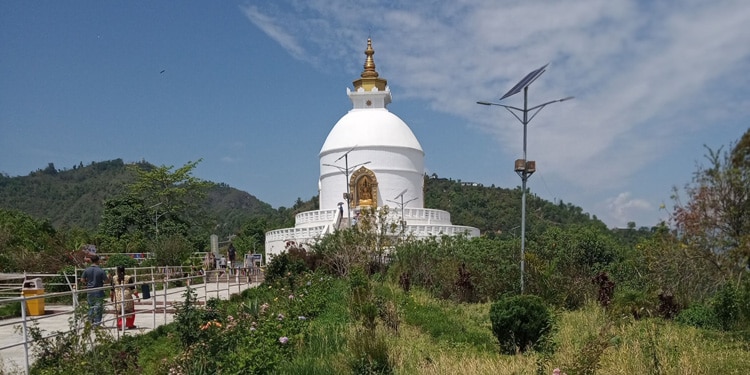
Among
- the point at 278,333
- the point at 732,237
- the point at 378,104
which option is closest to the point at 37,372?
the point at 278,333

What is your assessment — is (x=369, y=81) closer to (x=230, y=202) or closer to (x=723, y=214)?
(x=723, y=214)

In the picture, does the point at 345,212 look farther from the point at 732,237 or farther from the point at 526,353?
the point at 526,353

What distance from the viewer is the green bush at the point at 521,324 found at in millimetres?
10781

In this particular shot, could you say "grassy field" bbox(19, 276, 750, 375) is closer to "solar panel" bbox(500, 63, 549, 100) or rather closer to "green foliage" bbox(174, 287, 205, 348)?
"green foliage" bbox(174, 287, 205, 348)

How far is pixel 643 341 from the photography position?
9602mm

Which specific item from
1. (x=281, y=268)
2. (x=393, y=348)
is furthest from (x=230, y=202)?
(x=393, y=348)

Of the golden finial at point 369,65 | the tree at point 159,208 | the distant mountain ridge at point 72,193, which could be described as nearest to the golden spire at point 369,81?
the golden finial at point 369,65

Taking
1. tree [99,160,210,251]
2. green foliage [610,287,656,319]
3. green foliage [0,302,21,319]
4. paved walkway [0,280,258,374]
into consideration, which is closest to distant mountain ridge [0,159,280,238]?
tree [99,160,210,251]

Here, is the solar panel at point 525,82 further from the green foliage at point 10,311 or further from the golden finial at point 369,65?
the golden finial at point 369,65

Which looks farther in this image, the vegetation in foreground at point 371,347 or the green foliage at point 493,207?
the green foliage at point 493,207

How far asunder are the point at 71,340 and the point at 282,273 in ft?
46.9

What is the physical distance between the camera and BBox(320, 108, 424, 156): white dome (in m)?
40.8

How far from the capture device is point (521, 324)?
10781mm

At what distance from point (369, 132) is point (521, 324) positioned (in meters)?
30.9
